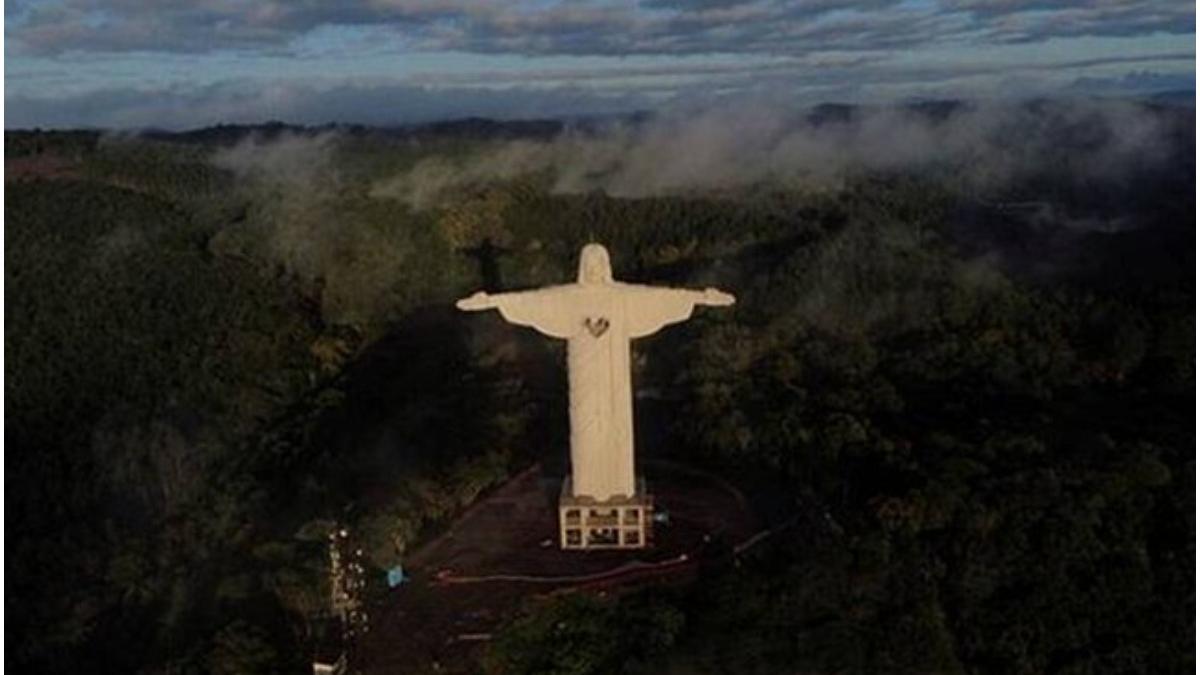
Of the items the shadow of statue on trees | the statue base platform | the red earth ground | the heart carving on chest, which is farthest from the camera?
the shadow of statue on trees

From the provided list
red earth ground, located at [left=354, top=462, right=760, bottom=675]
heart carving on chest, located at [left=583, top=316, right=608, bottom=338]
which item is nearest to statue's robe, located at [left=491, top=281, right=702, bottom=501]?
heart carving on chest, located at [left=583, top=316, right=608, bottom=338]

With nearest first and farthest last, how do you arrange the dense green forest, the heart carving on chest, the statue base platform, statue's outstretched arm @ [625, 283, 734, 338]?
1. the dense green forest
2. statue's outstretched arm @ [625, 283, 734, 338]
3. the heart carving on chest
4. the statue base platform

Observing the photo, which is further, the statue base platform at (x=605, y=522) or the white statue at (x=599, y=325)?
the statue base platform at (x=605, y=522)

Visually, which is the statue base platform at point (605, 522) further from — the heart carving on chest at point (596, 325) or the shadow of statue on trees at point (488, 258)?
the shadow of statue on trees at point (488, 258)

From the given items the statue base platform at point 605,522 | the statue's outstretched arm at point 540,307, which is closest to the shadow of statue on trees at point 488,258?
the statue base platform at point 605,522

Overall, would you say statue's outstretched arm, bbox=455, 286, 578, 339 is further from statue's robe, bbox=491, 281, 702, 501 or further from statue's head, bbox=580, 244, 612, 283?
statue's head, bbox=580, 244, 612, 283

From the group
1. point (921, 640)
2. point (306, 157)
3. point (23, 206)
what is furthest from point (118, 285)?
point (921, 640)

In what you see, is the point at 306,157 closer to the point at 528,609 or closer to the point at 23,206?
the point at 23,206
